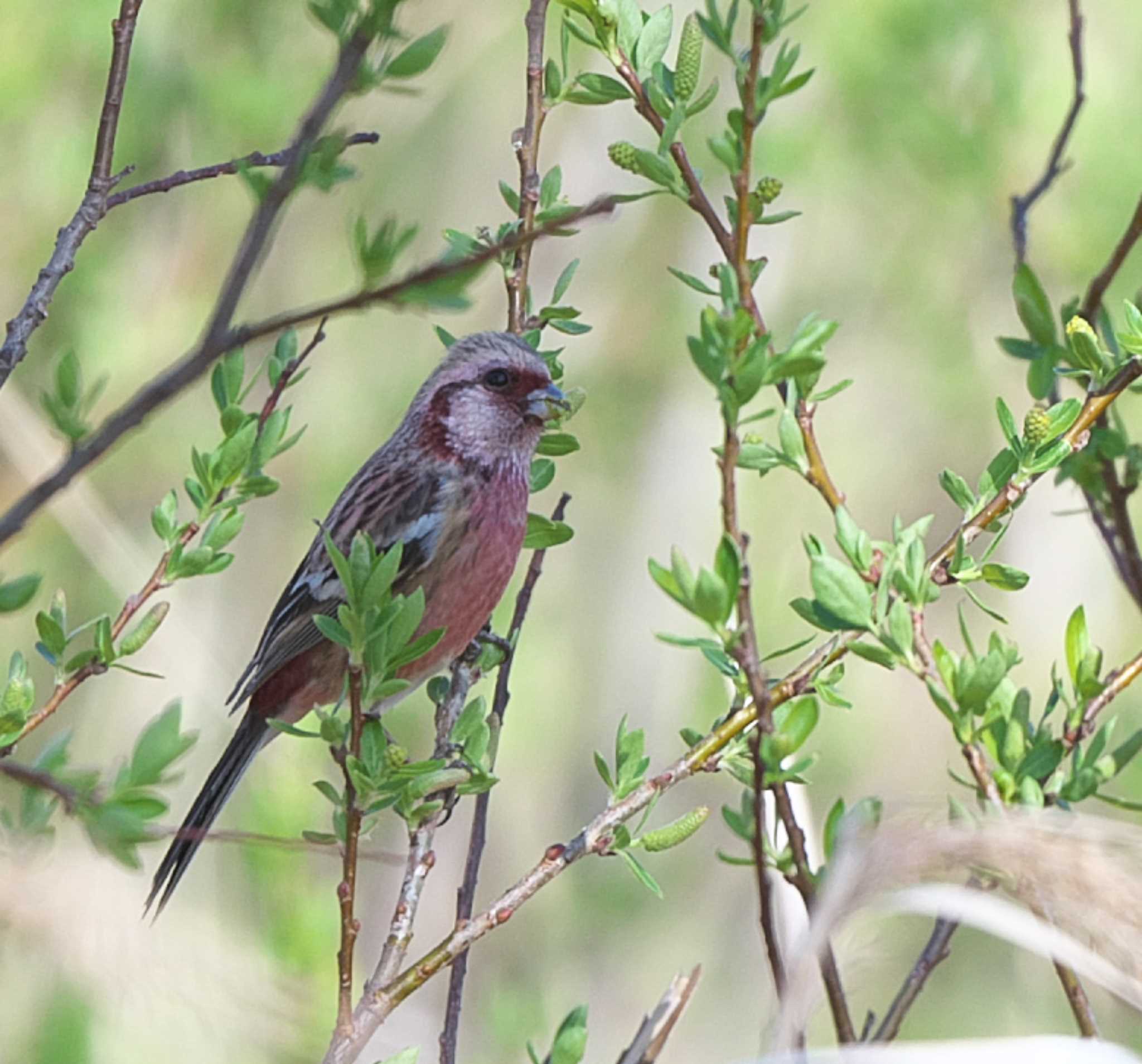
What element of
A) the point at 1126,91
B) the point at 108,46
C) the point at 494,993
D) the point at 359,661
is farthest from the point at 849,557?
the point at 1126,91

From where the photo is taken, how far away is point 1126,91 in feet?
22.9

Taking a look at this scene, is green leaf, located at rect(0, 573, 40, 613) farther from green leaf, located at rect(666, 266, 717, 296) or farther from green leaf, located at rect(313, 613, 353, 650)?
green leaf, located at rect(666, 266, 717, 296)

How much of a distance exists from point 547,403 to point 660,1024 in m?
1.79

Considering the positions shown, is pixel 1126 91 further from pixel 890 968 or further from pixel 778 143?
pixel 890 968

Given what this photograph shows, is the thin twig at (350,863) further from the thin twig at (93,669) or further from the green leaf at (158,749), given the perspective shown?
the thin twig at (93,669)

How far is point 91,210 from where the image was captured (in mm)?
2621

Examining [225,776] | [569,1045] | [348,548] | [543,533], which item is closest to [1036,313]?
[543,533]

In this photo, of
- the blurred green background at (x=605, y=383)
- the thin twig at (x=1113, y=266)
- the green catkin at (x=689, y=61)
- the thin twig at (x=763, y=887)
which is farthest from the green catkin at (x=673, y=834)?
the blurred green background at (x=605, y=383)

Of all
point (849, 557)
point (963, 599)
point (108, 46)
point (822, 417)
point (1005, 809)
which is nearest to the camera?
point (1005, 809)

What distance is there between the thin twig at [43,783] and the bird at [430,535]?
7.26 feet

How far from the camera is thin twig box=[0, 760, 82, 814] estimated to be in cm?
160

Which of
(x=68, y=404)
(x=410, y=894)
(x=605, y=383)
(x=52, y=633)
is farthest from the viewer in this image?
(x=605, y=383)

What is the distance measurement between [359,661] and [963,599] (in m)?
5.53

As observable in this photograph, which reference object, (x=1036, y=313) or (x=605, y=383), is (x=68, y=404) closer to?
(x=1036, y=313)
